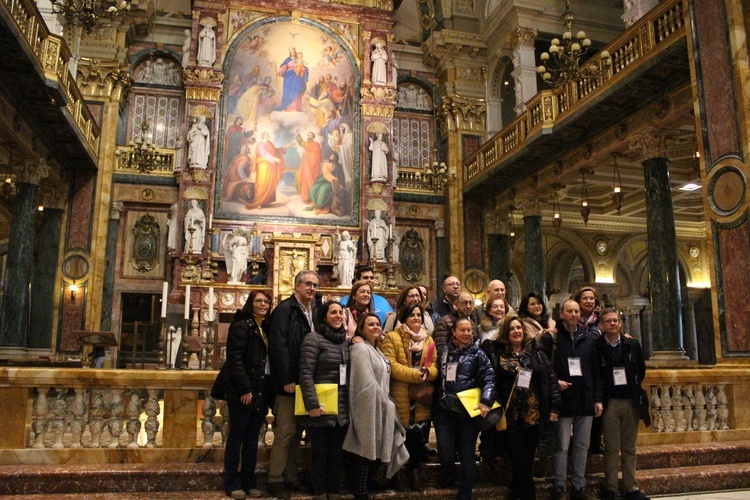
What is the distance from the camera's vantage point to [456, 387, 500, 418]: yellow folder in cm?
523

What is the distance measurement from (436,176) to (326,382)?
1347 cm

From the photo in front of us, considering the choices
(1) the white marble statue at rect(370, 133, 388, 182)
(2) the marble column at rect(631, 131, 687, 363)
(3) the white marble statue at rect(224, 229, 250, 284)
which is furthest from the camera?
(1) the white marble statue at rect(370, 133, 388, 182)

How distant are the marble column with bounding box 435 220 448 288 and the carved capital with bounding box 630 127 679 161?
315 inches

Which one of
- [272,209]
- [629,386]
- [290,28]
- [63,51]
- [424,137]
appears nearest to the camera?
[629,386]

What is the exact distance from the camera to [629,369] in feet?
18.9

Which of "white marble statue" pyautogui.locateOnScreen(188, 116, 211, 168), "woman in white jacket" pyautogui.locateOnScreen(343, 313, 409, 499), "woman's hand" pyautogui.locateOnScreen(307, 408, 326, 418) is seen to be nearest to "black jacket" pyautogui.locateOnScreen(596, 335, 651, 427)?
"woman in white jacket" pyautogui.locateOnScreen(343, 313, 409, 499)

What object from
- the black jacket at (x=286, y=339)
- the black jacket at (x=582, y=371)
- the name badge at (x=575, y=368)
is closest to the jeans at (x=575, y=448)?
the black jacket at (x=582, y=371)

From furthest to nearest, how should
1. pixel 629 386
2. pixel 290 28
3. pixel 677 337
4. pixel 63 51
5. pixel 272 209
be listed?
1. pixel 290 28
2. pixel 272 209
3. pixel 63 51
4. pixel 677 337
5. pixel 629 386

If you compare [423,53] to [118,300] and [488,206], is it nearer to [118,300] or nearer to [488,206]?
[488,206]

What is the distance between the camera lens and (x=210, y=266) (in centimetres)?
1666

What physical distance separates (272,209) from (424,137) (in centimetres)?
587

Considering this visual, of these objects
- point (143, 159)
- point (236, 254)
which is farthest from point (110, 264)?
point (236, 254)

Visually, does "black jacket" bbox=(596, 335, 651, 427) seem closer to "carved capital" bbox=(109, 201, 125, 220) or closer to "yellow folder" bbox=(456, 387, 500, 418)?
"yellow folder" bbox=(456, 387, 500, 418)

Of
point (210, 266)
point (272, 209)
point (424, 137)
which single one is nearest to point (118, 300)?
point (210, 266)
